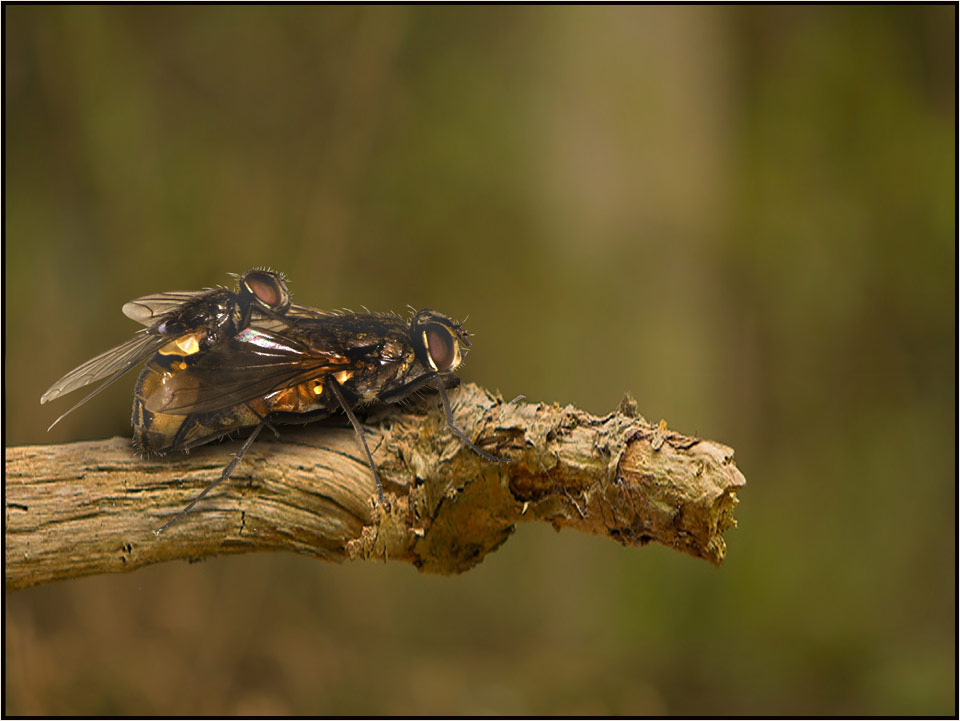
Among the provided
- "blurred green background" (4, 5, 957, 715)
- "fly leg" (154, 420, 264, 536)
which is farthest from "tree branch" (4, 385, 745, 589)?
"blurred green background" (4, 5, 957, 715)

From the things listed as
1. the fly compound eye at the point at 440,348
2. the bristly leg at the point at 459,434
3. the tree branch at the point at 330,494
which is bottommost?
the tree branch at the point at 330,494

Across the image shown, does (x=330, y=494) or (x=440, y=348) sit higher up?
(x=440, y=348)

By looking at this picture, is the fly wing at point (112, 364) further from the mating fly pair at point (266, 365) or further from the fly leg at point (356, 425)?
the fly leg at point (356, 425)

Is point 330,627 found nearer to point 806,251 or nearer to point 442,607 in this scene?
point 442,607

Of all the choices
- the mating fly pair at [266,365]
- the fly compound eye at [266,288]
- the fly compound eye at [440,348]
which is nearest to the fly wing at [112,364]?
the mating fly pair at [266,365]

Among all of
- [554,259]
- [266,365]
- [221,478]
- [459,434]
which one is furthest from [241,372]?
[554,259]

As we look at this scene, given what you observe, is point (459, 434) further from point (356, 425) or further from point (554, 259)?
point (554, 259)

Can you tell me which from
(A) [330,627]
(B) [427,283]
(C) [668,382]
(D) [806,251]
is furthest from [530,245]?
(A) [330,627]
